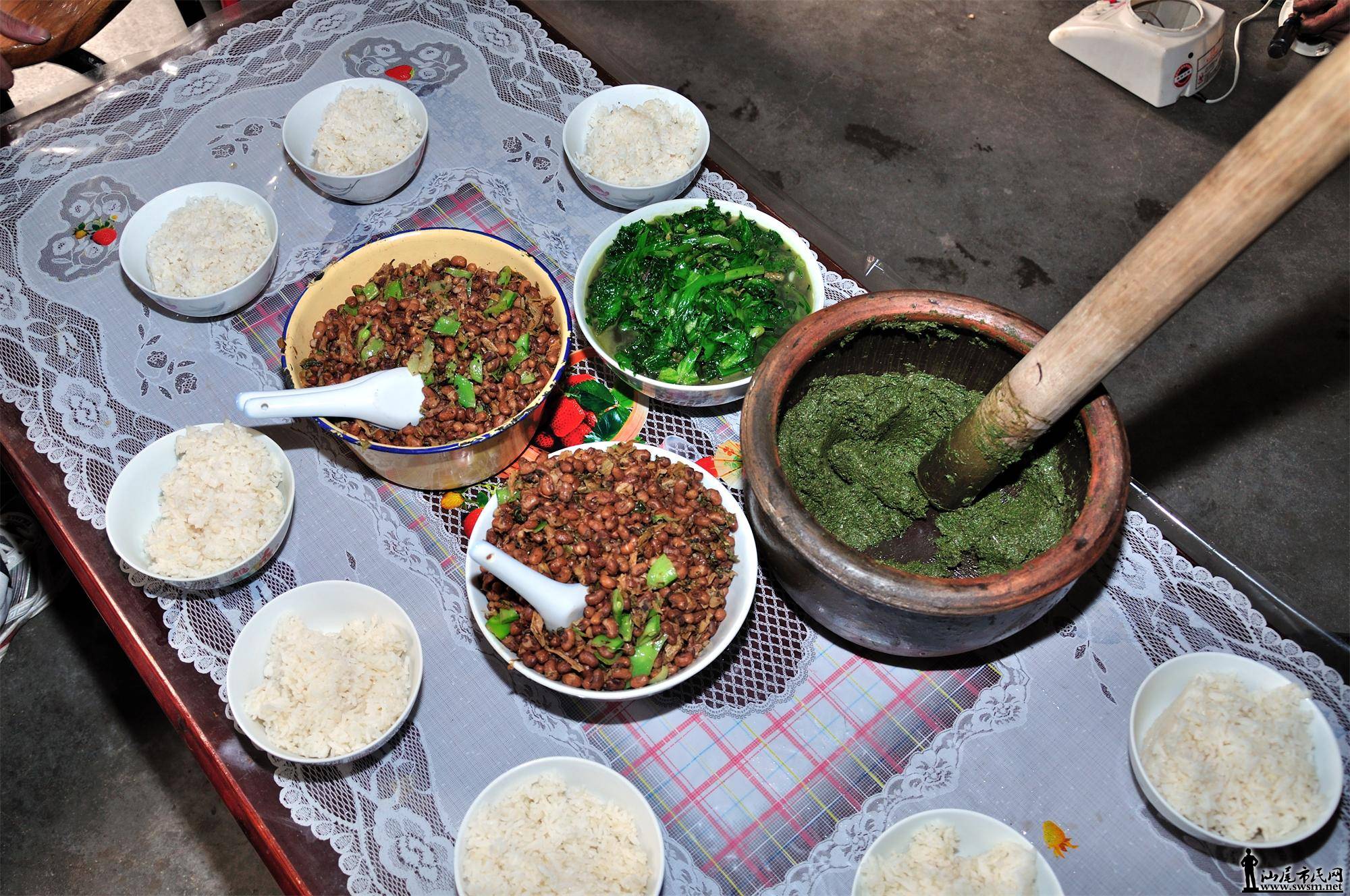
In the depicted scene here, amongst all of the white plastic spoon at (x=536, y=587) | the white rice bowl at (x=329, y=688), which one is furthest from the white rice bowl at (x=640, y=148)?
the white rice bowl at (x=329, y=688)

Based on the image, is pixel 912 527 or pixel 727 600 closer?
pixel 727 600

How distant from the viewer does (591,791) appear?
5.60ft

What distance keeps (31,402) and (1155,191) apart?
15.5 feet

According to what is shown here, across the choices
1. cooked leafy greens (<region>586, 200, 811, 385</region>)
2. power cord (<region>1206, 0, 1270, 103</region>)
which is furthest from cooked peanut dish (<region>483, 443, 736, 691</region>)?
power cord (<region>1206, 0, 1270, 103</region>)

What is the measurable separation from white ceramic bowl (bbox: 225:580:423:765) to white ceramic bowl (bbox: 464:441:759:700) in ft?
0.63

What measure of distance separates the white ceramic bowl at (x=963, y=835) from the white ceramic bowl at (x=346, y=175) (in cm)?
201

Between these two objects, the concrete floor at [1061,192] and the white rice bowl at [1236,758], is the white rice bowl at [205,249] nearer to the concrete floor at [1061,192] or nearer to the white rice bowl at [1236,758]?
the white rice bowl at [1236,758]

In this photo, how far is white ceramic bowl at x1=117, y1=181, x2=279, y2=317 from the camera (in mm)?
2209

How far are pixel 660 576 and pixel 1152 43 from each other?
14.1 ft

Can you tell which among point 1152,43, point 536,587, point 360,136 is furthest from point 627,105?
point 1152,43

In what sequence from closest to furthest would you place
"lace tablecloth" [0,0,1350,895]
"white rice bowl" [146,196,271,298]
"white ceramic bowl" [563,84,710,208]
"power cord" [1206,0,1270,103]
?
"lace tablecloth" [0,0,1350,895] → "white rice bowl" [146,196,271,298] → "white ceramic bowl" [563,84,710,208] → "power cord" [1206,0,1270,103]

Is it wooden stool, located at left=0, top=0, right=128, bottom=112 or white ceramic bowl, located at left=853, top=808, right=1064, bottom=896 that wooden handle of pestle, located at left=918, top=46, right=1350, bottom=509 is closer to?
white ceramic bowl, located at left=853, top=808, right=1064, bottom=896

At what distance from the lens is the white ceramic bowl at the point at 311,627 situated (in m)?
1.70

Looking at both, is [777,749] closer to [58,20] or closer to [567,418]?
[567,418]
